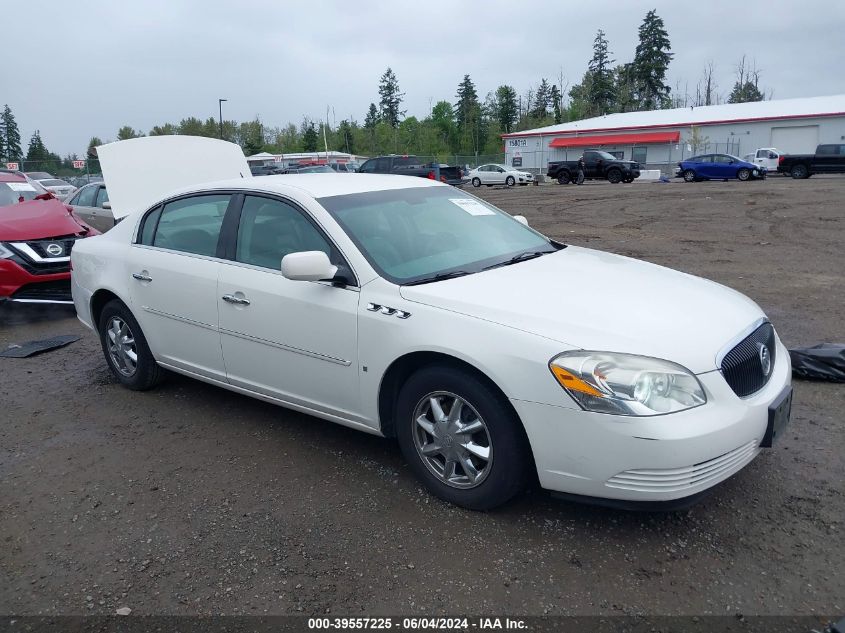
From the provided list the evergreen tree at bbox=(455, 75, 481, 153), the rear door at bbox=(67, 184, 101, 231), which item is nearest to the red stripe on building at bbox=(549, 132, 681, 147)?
the evergreen tree at bbox=(455, 75, 481, 153)

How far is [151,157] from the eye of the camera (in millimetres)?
7125

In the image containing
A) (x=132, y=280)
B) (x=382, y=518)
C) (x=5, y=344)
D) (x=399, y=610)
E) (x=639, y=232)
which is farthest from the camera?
(x=639, y=232)

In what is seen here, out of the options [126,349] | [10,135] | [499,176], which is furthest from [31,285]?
[10,135]

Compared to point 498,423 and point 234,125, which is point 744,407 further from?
point 234,125

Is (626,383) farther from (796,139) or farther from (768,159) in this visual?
(796,139)

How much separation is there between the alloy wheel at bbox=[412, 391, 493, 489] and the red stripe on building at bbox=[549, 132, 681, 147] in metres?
50.3

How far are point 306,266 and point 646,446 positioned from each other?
1812mm

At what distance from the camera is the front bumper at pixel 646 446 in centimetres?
271

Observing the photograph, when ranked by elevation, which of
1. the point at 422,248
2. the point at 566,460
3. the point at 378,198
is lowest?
the point at 566,460

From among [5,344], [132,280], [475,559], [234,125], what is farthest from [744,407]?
[234,125]

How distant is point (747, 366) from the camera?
3.09m

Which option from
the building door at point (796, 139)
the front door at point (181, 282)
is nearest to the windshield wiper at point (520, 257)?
the front door at point (181, 282)

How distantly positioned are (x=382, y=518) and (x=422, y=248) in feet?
4.88

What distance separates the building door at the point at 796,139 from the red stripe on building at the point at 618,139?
6.34m
